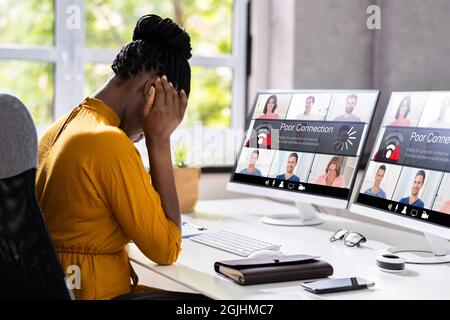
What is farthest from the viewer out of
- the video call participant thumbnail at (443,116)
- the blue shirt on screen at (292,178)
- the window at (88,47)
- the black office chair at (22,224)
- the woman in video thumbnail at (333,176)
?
the window at (88,47)

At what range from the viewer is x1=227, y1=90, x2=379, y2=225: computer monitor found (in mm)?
2016

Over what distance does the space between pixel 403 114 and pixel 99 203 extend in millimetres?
931

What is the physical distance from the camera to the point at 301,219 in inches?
87.3

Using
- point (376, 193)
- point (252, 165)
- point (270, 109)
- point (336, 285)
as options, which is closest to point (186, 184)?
point (252, 165)

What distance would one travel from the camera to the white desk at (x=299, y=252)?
4.50 ft

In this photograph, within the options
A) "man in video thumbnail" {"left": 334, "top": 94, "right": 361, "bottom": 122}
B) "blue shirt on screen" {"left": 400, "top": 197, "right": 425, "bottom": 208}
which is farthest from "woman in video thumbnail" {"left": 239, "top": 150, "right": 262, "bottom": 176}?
"blue shirt on screen" {"left": 400, "top": 197, "right": 425, "bottom": 208}

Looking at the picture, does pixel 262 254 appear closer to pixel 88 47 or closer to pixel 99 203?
pixel 99 203

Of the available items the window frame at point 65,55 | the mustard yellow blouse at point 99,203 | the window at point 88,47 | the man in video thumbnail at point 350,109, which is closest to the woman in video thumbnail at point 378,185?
the man in video thumbnail at point 350,109

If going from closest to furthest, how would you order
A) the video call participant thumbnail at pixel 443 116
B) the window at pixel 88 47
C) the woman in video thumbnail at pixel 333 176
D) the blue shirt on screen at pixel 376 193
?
the video call participant thumbnail at pixel 443 116 < the blue shirt on screen at pixel 376 193 < the woman in video thumbnail at pixel 333 176 < the window at pixel 88 47

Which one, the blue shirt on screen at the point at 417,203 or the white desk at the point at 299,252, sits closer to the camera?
the white desk at the point at 299,252

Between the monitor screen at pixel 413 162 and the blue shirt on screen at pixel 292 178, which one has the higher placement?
the monitor screen at pixel 413 162

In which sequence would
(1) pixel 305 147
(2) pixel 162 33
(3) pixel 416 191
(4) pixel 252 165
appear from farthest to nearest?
(4) pixel 252 165 < (1) pixel 305 147 < (3) pixel 416 191 < (2) pixel 162 33

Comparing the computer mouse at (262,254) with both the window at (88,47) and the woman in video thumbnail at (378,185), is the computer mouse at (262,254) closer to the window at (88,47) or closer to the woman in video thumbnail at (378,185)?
the woman in video thumbnail at (378,185)

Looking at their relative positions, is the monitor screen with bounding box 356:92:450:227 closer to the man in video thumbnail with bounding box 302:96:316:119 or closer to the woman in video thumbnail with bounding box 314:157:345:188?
the woman in video thumbnail with bounding box 314:157:345:188
